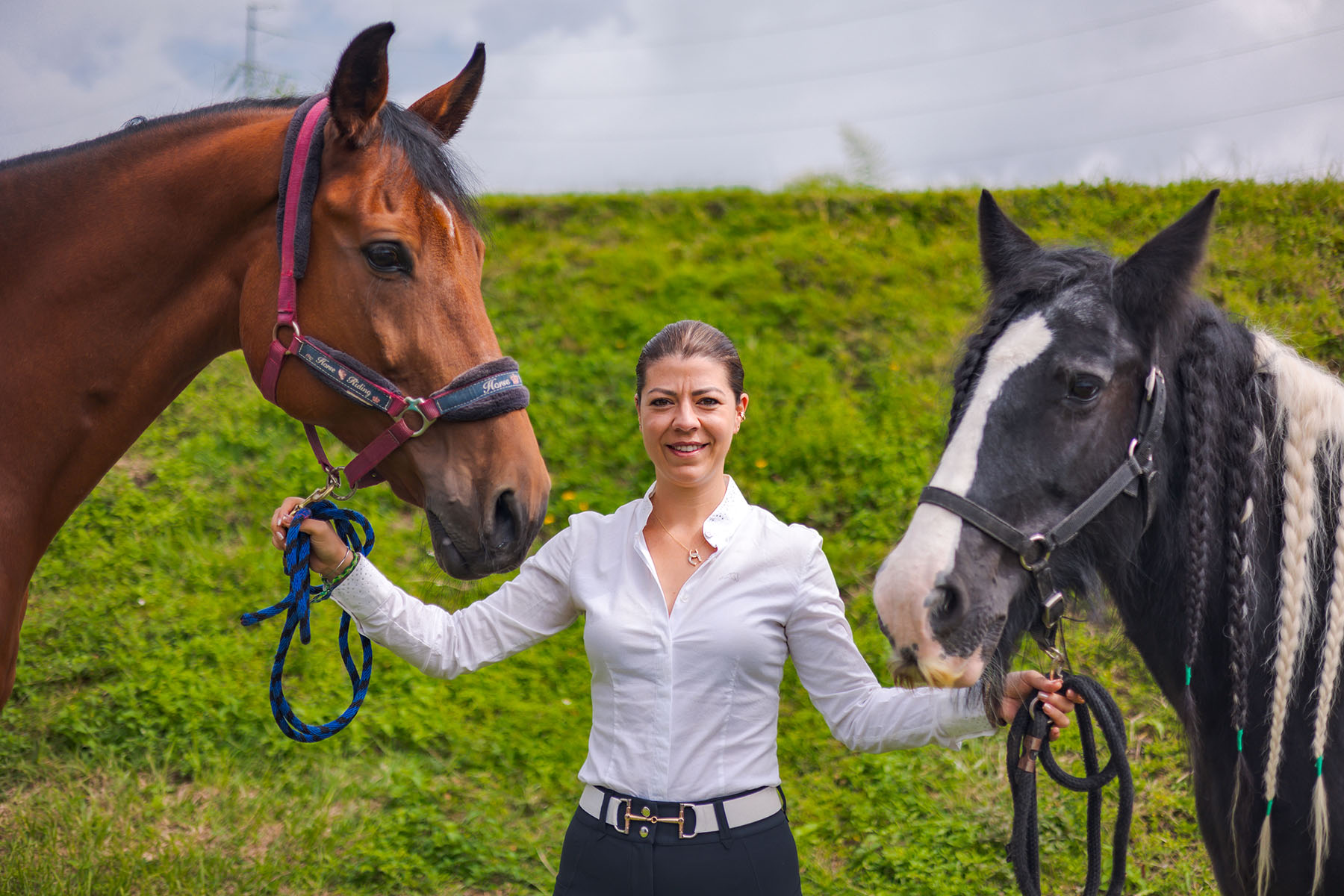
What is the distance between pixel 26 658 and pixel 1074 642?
5.25 m

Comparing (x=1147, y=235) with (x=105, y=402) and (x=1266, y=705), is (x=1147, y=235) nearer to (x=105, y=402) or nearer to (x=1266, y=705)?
(x=1266, y=705)

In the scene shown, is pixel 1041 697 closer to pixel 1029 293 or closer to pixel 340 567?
pixel 1029 293

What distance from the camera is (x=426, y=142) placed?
224 centimetres

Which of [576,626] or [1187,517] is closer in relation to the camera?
[1187,517]

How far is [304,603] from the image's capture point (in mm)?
2135

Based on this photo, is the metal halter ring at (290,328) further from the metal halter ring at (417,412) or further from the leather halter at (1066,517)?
the leather halter at (1066,517)

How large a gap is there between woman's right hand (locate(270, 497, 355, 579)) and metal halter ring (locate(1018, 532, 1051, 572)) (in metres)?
1.51

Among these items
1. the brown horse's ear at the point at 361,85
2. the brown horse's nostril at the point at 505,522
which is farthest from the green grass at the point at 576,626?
the brown horse's ear at the point at 361,85

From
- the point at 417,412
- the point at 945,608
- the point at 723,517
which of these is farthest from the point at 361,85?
the point at 945,608

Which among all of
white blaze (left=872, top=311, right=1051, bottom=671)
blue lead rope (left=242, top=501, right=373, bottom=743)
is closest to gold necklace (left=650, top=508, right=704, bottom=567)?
white blaze (left=872, top=311, right=1051, bottom=671)

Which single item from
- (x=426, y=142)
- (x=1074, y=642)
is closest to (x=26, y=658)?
(x=426, y=142)

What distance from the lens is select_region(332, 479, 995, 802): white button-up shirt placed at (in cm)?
197

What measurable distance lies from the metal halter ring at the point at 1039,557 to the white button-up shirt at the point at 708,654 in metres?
0.31

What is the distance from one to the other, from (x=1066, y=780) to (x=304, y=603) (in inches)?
69.9
